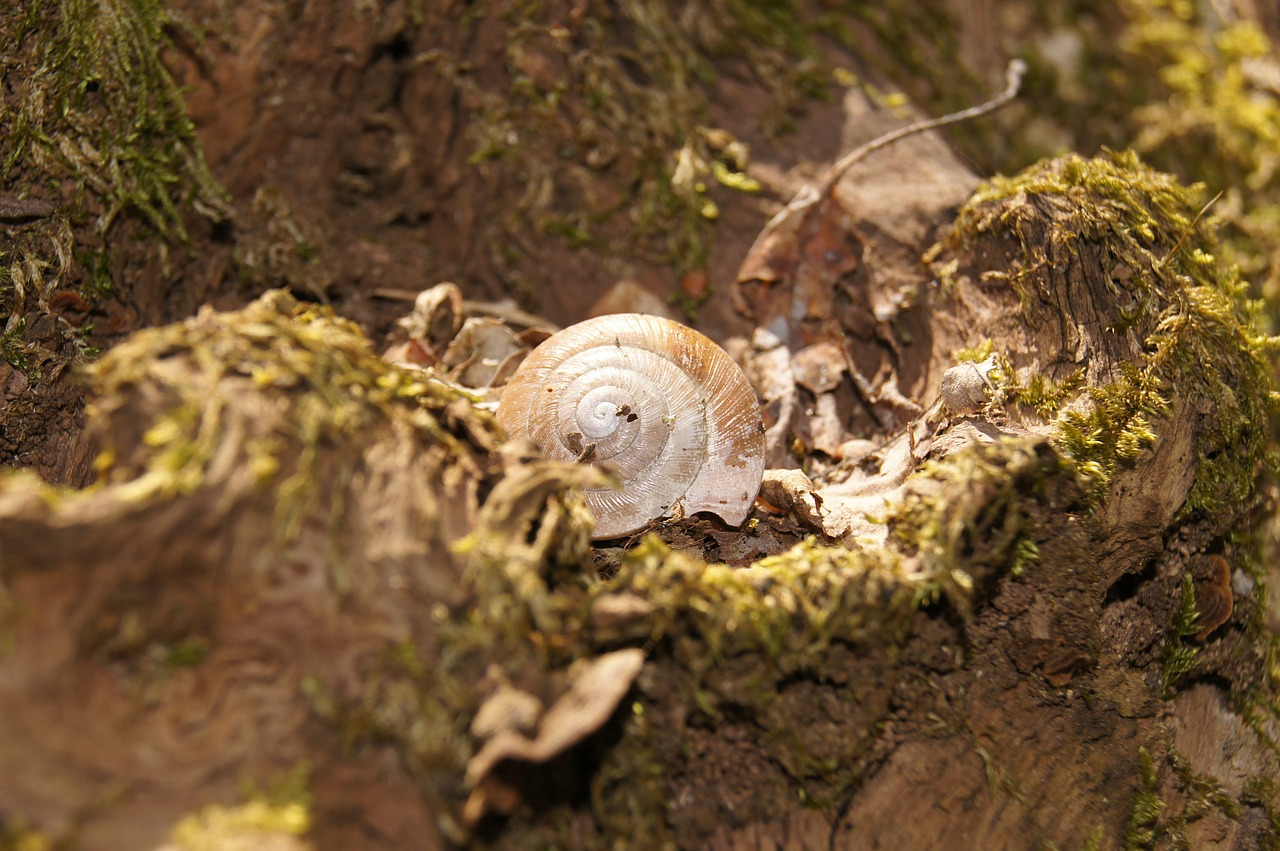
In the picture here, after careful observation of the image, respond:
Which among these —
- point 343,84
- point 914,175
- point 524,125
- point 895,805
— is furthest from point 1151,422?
point 343,84

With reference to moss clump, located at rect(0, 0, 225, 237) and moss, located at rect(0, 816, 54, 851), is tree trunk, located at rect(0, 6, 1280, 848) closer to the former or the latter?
moss, located at rect(0, 816, 54, 851)

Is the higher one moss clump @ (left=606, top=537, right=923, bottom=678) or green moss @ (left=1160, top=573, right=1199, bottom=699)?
moss clump @ (left=606, top=537, right=923, bottom=678)

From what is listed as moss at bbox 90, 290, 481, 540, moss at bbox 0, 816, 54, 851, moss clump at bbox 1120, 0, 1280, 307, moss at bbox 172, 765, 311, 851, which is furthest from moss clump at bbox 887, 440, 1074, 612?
moss clump at bbox 1120, 0, 1280, 307

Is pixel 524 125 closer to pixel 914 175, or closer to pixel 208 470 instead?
pixel 914 175

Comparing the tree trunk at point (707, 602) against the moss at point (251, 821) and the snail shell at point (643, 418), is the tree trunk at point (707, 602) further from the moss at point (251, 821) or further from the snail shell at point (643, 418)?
the snail shell at point (643, 418)

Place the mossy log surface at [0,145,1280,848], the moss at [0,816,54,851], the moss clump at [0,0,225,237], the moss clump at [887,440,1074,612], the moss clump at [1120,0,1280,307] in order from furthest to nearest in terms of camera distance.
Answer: the moss clump at [1120,0,1280,307] → the moss clump at [0,0,225,237] → the moss clump at [887,440,1074,612] → the mossy log surface at [0,145,1280,848] → the moss at [0,816,54,851]
